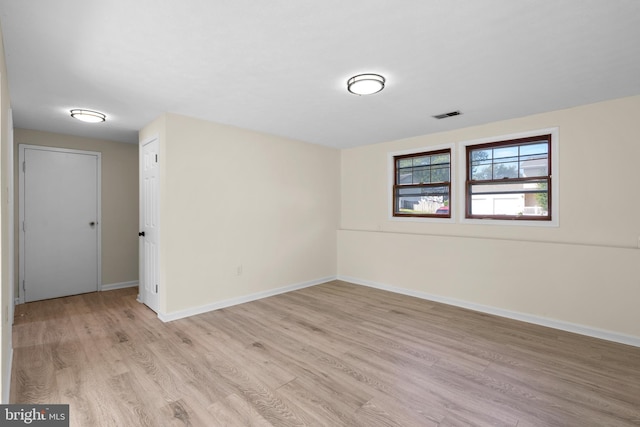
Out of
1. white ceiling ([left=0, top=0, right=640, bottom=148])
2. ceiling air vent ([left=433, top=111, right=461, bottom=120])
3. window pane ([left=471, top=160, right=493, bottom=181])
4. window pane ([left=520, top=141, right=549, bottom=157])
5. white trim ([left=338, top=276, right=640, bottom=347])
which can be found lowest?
white trim ([left=338, top=276, right=640, bottom=347])

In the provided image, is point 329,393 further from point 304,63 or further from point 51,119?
point 51,119

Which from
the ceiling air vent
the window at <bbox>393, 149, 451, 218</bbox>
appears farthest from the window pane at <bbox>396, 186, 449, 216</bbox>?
the ceiling air vent

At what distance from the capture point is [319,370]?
2.52 meters

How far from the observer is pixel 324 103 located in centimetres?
333

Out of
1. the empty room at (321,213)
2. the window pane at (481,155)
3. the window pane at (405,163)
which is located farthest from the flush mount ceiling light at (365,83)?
the window pane at (405,163)

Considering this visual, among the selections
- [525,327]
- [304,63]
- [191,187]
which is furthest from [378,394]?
[191,187]

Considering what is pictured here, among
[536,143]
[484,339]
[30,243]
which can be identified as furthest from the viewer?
[30,243]

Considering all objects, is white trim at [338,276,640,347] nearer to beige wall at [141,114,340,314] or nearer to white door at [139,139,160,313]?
beige wall at [141,114,340,314]

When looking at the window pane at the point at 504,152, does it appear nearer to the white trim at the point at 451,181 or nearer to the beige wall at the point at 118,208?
the white trim at the point at 451,181

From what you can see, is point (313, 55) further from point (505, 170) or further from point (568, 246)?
point (568, 246)

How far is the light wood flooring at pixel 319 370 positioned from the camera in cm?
199

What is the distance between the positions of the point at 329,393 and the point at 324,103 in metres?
2.75

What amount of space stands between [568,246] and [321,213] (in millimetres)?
3506

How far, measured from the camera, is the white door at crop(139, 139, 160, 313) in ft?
12.7
